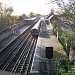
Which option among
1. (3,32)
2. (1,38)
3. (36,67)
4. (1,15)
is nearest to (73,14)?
(36,67)

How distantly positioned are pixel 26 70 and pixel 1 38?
24041 millimetres

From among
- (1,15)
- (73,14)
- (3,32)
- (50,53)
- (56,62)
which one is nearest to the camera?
(50,53)

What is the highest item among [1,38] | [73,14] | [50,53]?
[73,14]

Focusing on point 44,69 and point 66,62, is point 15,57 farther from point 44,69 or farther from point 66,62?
point 66,62

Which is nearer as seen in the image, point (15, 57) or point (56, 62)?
point (56, 62)

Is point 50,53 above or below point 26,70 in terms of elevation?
above

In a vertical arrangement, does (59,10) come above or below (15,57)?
above


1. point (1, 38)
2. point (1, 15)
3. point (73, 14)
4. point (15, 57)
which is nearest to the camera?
point (73, 14)

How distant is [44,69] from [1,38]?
26.2m

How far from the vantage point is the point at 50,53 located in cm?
1639

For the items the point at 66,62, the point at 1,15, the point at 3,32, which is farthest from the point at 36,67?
the point at 1,15

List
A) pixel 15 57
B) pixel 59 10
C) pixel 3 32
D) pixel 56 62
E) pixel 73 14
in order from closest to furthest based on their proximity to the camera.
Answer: pixel 56 62 → pixel 73 14 → pixel 59 10 → pixel 15 57 → pixel 3 32

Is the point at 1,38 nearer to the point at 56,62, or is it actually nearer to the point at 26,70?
the point at 26,70

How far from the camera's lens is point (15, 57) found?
2856 cm
